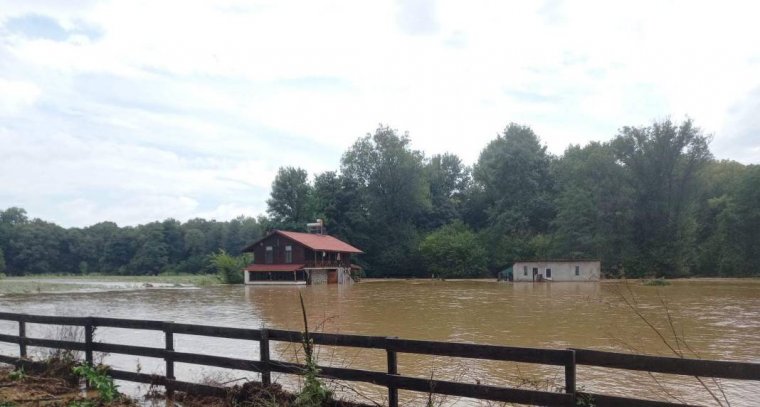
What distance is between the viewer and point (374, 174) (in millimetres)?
86562

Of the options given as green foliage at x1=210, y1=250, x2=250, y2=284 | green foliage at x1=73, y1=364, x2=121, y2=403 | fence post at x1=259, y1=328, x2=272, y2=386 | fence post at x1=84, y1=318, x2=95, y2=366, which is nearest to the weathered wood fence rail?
fence post at x1=259, y1=328, x2=272, y2=386

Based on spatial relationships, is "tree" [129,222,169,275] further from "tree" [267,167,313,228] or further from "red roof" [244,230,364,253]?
"red roof" [244,230,364,253]

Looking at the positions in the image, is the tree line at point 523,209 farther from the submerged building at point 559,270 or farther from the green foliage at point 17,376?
the green foliage at point 17,376

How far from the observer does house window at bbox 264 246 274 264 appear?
210 feet

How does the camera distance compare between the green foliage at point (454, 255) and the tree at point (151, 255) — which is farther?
the tree at point (151, 255)

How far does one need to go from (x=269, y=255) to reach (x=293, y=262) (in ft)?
11.0

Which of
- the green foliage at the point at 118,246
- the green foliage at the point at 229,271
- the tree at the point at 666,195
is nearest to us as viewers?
the tree at the point at 666,195

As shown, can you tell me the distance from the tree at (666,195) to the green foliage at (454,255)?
61.1 ft

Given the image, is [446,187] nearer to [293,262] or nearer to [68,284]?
[293,262]

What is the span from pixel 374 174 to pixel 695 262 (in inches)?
1751

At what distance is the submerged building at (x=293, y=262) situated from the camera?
6209 cm

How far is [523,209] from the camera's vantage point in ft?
250

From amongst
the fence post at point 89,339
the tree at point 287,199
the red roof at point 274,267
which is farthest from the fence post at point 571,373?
the tree at point 287,199

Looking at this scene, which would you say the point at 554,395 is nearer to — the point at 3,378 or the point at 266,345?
the point at 266,345
